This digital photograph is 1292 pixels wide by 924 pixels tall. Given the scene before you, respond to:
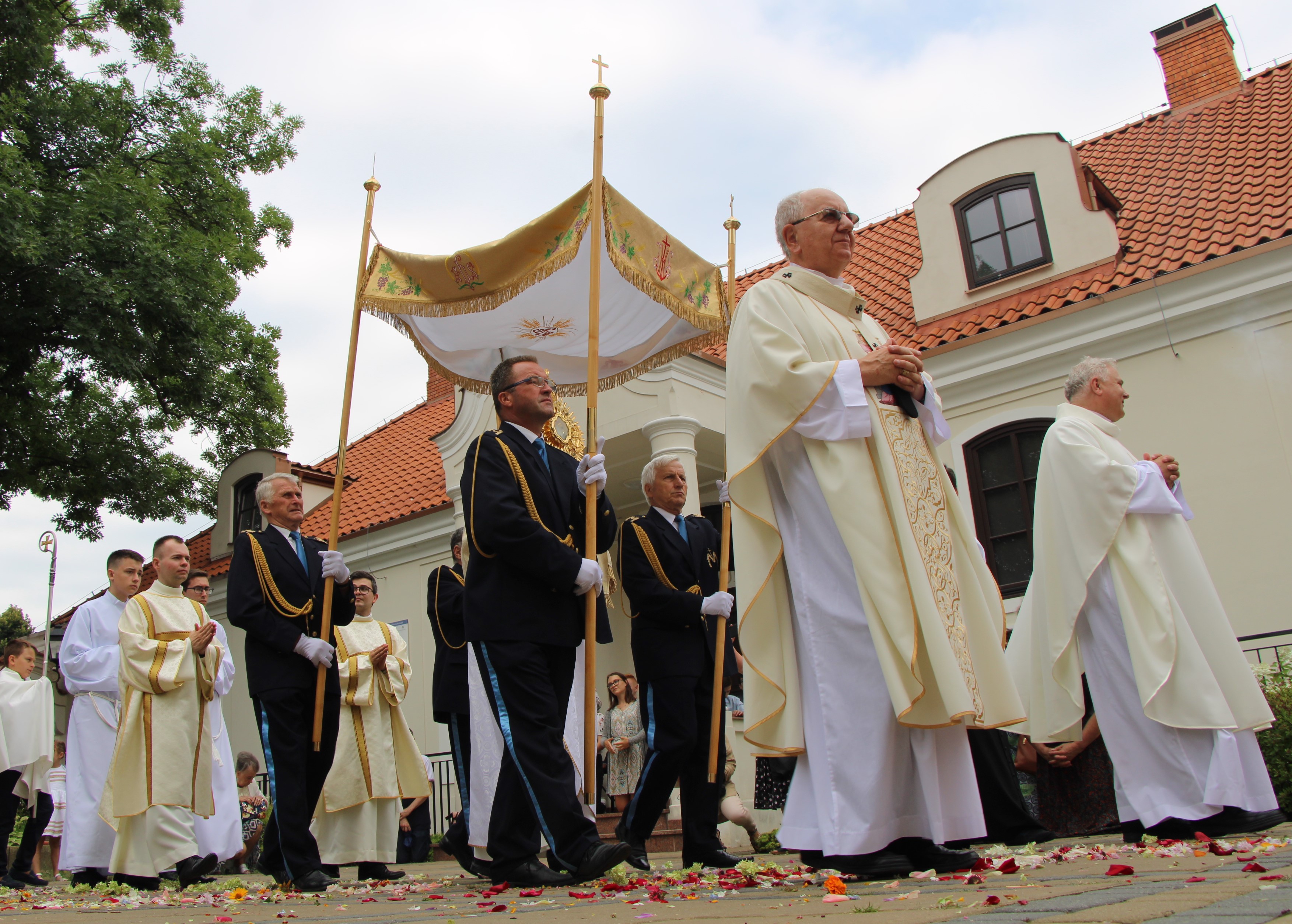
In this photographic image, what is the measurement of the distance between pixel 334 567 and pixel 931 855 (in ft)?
11.5

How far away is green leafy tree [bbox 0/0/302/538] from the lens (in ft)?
49.9

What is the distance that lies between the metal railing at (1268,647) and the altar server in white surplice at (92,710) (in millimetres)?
9039

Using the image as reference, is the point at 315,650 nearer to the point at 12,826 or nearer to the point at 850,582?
the point at 850,582

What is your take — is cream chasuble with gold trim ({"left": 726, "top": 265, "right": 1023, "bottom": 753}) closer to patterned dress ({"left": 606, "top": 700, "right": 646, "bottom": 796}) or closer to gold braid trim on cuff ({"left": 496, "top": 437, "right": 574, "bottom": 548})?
gold braid trim on cuff ({"left": 496, "top": 437, "right": 574, "bottom": 548})

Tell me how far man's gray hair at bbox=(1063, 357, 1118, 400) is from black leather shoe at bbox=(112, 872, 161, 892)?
18.9 ft

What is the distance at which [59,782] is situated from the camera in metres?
12.6

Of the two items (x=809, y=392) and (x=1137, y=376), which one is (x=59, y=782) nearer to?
(x=809, y=392)

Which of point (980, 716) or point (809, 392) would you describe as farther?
point (809, 392)

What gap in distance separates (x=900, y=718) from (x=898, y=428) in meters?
1.16

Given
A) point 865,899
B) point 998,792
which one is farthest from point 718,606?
point 865,899

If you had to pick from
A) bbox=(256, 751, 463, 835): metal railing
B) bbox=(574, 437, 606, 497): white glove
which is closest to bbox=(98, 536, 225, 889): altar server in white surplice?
bbox=(574, 437, 606, 497): white glove

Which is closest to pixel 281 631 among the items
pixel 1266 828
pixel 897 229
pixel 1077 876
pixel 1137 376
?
pixel 1077 876

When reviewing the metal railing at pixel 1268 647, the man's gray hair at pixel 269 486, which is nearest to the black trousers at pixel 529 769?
the man's gray hair at pixel 269 486

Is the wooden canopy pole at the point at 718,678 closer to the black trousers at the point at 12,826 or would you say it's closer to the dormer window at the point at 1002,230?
the black trousers at the point at 12,826
